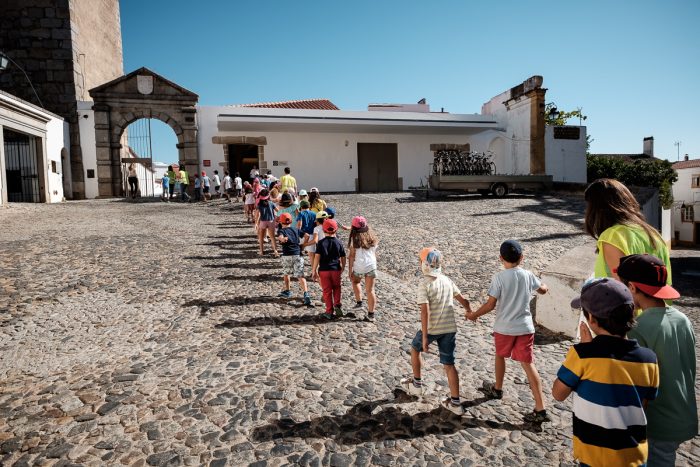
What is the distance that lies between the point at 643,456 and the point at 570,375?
0.43 m

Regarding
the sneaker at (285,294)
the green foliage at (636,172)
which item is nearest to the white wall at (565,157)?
the green foliage at (636,172)

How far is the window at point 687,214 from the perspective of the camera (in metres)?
35.6

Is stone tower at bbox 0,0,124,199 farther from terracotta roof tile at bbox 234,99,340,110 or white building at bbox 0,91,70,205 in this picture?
terracotta roof tile at bbox 234,99,340,110

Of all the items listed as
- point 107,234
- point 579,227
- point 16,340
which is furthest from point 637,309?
point 107,234

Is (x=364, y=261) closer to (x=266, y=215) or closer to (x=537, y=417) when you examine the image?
(x=537, y=417)

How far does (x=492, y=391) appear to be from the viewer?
3.41m

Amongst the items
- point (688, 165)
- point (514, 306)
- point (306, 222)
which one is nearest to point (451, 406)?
point (514, 306)

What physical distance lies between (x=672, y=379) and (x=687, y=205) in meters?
43.7

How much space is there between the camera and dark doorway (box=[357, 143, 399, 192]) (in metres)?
23.4

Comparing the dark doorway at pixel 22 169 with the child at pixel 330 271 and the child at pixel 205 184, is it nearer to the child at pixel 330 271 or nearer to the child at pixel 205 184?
the child at pixel 205 184

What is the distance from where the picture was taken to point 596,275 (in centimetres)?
252

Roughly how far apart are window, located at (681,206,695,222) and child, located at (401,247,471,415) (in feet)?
139

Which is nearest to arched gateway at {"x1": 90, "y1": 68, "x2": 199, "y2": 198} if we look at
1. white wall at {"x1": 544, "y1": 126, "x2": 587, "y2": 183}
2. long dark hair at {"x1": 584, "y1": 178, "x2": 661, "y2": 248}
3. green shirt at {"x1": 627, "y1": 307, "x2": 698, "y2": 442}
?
white wall at {"x1": 544, "y1": 126, "x2": 587, "y2": 183}

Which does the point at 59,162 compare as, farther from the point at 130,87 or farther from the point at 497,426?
the point at 497,426
